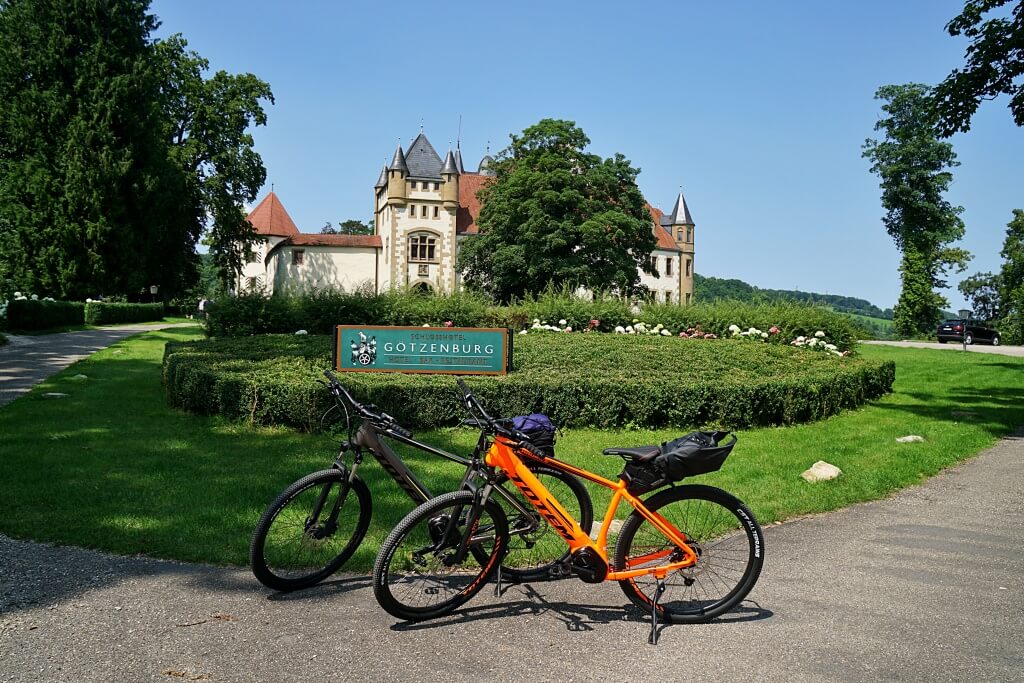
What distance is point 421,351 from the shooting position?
11.1m

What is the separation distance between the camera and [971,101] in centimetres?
1257

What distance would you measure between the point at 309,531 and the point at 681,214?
256ft

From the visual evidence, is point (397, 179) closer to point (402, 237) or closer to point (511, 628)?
point (402, 237)

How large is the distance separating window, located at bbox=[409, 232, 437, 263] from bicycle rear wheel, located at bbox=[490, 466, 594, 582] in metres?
58.6

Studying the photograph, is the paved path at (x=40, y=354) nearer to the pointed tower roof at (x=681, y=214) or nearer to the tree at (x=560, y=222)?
the tree at (x=560, y=222)

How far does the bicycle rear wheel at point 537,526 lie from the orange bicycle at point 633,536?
0.17m

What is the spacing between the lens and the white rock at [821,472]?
7422mm

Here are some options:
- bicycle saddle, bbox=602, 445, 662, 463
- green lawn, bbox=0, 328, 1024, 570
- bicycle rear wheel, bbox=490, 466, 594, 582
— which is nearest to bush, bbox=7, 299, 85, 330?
green lawn, bbox=0, 328, 1024, 570

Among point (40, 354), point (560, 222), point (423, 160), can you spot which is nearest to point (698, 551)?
point (40, 354)

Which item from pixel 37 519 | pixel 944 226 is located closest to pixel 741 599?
pixel 37 519

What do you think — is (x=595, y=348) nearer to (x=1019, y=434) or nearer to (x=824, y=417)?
(x=824, y=417)

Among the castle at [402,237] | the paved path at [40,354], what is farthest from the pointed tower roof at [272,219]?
the paved path at [40,354]

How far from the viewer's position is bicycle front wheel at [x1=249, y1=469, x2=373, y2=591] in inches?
168

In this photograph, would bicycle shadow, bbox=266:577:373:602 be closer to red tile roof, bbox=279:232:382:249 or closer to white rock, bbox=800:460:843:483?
white rock, bbox=800:460:843:483
